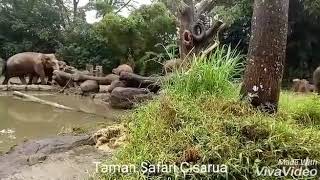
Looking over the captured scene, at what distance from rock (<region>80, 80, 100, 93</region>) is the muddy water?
53 cm

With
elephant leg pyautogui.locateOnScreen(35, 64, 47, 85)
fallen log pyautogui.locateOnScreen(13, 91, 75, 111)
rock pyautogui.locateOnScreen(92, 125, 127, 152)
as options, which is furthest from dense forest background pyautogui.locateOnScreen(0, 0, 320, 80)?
rock pyautogui.locateOnScreen(92, 125, 127, 152)

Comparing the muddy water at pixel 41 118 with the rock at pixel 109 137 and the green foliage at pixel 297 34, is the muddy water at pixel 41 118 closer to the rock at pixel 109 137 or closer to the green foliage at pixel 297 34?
the rock at pixel 109 137

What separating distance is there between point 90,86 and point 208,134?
7539 millimetres

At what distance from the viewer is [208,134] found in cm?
274

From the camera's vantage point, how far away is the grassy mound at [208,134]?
8.41 feet

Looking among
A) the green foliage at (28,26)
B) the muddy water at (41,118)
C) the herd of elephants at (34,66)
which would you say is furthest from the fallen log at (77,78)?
the green foliage at (28,26)

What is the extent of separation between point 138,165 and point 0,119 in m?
5.12

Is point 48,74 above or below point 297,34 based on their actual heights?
below

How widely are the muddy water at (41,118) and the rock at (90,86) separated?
535 millimetres

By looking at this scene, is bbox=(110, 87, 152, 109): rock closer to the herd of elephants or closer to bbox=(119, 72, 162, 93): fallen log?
bbox=(119, 72, 162, 93): fallen log

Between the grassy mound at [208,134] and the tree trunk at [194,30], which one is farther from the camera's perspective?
the tree trunk at [194,30]

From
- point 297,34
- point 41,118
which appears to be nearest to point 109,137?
point 41,118

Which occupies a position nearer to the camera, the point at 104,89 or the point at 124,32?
the point at 104,89

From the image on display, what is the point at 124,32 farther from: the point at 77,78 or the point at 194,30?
the point at 194,30
